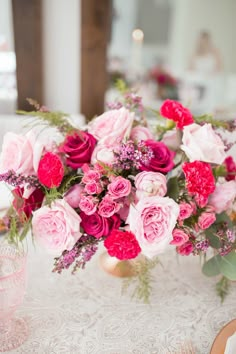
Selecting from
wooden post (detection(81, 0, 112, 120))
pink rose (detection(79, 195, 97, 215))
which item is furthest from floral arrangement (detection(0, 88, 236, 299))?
wooden post (detection(81, 0, 112, 120))

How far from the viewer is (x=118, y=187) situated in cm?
77

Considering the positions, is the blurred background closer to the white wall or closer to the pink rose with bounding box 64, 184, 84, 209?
the white wall

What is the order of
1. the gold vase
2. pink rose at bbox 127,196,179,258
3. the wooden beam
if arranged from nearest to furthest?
pink rose at bbox 127,196,179,258 → the gold vase → the wooden beam

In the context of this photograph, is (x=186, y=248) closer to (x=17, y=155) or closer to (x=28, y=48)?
(x=17, y=155)

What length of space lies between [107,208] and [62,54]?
1364mm

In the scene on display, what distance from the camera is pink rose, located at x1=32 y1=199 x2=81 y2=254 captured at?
30.2 inches

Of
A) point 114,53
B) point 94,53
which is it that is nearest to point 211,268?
point 94,53

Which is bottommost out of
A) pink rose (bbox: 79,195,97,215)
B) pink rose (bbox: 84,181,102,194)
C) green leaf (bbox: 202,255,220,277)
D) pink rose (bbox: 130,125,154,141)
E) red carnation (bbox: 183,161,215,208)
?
green leaf (bbox: 202,255,220,277)

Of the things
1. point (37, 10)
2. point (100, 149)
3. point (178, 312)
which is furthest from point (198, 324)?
point (37, 10)

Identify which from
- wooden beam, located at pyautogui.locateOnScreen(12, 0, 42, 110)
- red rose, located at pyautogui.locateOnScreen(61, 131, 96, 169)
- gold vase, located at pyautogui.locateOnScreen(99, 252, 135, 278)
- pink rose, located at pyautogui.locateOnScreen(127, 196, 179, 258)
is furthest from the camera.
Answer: wooden beam, located at pyautogui.locateOnScreen(12, 0, 42, 110)

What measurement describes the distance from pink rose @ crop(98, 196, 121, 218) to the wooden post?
50.7 inches

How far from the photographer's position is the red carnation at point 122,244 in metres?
0.79

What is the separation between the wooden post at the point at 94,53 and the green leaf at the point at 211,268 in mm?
1272

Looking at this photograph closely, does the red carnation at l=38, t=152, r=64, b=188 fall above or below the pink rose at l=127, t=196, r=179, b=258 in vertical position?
above
